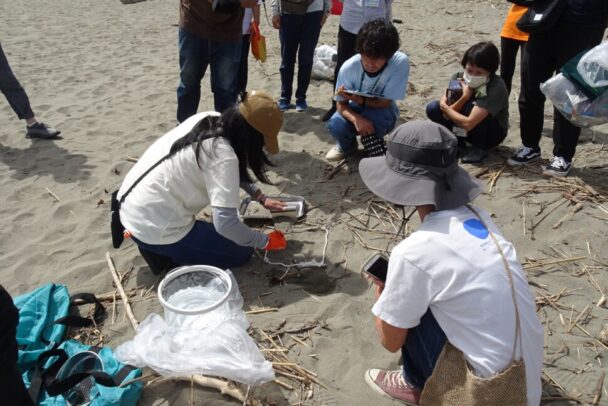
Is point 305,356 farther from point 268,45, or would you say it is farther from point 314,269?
point 268,45

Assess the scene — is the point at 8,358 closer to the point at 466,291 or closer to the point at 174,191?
the point at 174,191

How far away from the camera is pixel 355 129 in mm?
4254

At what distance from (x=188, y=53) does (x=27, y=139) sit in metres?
2.17

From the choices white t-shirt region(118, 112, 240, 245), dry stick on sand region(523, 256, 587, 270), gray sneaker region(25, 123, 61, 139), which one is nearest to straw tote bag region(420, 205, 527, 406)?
white t-shirt region(118, 112, 240, 245)

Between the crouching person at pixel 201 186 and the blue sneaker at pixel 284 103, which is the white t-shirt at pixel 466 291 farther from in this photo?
the blue sneaker at pixel 284 103

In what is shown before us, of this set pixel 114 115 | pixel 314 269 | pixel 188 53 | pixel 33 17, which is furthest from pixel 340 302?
pixel 33 17

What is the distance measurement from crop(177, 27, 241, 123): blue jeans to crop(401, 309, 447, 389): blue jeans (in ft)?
8.84

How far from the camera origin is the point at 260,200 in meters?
3.41

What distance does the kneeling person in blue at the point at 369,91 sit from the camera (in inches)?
Answer: 151

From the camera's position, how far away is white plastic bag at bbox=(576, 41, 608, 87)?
3.22 m

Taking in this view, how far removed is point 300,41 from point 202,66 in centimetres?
129

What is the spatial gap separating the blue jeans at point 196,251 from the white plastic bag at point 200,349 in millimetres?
560

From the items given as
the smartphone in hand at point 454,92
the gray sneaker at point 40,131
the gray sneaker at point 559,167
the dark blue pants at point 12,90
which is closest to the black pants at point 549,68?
the gray sneaker at point 559,167

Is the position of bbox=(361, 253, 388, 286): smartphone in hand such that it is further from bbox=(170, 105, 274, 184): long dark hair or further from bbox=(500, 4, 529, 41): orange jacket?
bbox=(500, 4, 529, 41): orange jacket
